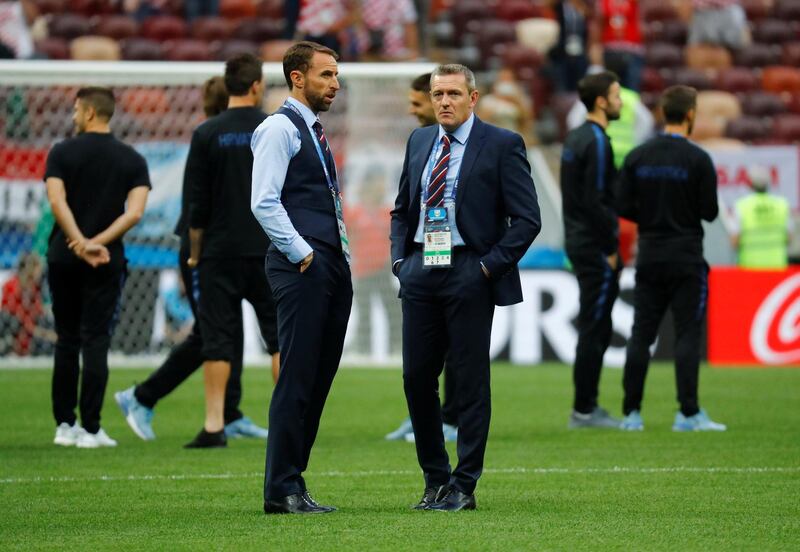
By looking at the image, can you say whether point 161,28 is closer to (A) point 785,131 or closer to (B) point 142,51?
(B) point 142,51

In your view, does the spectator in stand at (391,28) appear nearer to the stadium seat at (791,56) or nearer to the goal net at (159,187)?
the goal net at (159,187)

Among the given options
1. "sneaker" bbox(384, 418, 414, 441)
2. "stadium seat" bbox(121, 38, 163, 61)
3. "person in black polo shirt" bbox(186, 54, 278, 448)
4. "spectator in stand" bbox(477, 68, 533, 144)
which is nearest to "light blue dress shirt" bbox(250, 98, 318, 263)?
"person in black polo shirt" bbox(186, 54, 278, 448)

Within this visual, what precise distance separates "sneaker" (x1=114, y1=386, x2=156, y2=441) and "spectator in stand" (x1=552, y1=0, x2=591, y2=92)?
12840mm

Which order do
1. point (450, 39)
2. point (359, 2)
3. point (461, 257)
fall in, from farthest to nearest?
point (450, 39), point (359, 2), point (461, 257)

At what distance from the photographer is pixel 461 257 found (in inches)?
278

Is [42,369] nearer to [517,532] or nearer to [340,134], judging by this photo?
[340,134]

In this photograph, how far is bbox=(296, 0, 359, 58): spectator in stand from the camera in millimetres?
19766

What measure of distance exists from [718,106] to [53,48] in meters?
9.46

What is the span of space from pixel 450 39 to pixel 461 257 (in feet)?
55.5

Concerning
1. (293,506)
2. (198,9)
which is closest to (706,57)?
(198,9)

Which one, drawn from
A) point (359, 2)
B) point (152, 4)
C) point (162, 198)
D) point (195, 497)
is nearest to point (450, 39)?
point (359, 2)

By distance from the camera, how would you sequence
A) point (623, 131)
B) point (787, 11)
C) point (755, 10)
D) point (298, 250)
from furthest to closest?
point (787, 11)
point (755, 10)
point (623, 131)
point (298, 250)

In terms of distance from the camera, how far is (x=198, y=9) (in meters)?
22.6

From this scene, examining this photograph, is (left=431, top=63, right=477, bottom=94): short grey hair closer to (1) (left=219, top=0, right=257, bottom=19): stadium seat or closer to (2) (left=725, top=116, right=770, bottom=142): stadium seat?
(2) (left=725, top=116, right=770, bottom=142): stadium seat
